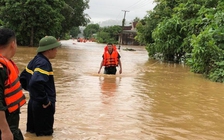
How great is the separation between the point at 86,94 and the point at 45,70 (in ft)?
14.4

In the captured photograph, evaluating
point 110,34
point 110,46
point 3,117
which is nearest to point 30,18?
point 110,46

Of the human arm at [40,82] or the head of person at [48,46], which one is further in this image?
the head of person at [48,46]

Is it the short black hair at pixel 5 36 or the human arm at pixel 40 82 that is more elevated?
the short black hair at pixel 5 36

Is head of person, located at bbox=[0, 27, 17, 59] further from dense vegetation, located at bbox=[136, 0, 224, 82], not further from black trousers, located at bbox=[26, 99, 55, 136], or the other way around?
dense vegetation, located at bbox=[136, 0, 224, 82]

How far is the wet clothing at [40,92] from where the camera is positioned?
420 cm

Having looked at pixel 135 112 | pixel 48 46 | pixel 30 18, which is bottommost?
pixel 135 112

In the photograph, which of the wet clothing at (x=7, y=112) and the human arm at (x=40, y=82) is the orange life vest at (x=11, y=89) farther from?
the human arm at (x=40, y=82)

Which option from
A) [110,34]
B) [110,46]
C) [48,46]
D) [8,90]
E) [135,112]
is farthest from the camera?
[110,34]

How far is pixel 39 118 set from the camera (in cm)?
448

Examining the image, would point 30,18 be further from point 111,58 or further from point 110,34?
point 110,34

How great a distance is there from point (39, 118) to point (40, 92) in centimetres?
52

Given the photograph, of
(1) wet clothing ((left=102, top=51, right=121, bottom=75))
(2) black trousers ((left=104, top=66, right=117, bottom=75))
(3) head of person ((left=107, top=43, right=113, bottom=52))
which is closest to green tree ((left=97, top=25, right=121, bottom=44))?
(2) black trousers ((left=104, top=66, right=117, bottom=75))

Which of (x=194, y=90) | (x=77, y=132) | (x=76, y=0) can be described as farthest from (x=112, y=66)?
(x=76, y=0)

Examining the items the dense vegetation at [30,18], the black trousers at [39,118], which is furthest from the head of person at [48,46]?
the dense vegetation at [30,18]
